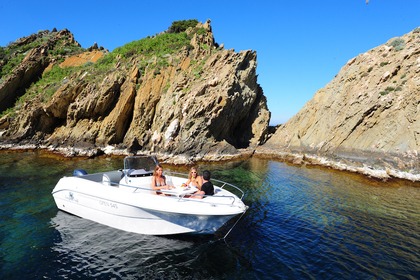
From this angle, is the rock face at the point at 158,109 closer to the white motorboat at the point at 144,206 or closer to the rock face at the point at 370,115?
the rock face at the point at 370,115

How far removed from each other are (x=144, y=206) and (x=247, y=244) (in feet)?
14.0

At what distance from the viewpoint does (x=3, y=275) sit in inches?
327

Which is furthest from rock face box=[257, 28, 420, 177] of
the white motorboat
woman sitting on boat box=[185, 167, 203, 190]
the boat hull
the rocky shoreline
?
the boat hull

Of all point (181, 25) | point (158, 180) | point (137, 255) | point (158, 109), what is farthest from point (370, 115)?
point (181, 25)

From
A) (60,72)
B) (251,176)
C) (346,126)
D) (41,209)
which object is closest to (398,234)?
(251,176)

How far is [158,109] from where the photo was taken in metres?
39.0

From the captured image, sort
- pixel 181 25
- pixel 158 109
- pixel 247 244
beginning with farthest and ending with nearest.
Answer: pixel 181 25, pixel 158 109, pixel 247 244

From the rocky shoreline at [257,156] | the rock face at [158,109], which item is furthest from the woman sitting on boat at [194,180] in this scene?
the rock face at [158,109]

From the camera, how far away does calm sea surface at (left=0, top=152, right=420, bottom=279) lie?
8789 millimetres

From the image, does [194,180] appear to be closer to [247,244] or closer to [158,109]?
[247,244]

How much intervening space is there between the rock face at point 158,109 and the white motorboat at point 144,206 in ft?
66.8

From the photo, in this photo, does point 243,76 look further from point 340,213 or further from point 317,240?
point 317,240

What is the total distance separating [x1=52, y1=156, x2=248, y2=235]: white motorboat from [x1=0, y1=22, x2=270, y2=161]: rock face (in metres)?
20.4

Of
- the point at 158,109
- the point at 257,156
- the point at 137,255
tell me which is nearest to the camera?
the point at 137,255
